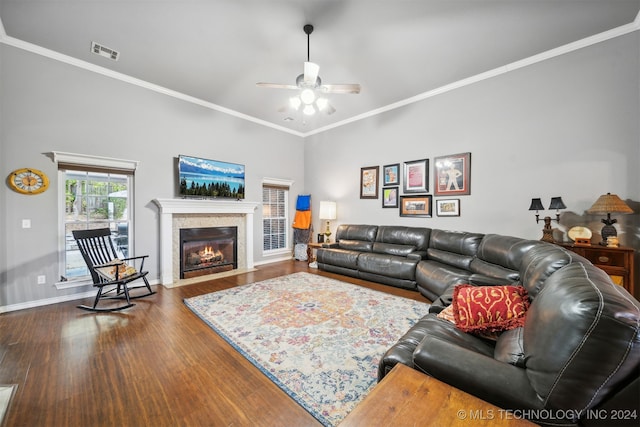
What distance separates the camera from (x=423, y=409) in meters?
0.86

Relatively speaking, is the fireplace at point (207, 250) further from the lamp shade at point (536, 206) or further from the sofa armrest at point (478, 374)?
the lamp shade at point (536, 206)

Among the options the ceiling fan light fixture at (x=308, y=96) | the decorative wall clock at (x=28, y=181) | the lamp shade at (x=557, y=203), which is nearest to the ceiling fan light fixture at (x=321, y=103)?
the ceiling fan light fixture at (x=308, y=96)

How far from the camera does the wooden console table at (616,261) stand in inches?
101

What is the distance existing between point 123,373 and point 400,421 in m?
2.19

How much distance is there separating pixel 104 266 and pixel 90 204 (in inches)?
52.7

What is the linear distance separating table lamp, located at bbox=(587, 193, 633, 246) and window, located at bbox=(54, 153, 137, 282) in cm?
632

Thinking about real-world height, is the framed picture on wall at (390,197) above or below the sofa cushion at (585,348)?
above

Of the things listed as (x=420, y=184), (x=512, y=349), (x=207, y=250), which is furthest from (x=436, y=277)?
(x=207, y=250)

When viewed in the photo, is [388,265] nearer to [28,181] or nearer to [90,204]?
[90,204]

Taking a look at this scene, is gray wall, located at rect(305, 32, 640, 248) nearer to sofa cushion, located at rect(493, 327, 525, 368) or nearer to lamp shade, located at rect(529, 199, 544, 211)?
lamp shade, located at rect(529, 199, 544, 211)

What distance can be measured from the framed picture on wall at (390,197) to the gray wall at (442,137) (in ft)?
1.02

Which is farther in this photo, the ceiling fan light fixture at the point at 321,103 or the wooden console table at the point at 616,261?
the ceiling fan light fixture at the point at 321,103

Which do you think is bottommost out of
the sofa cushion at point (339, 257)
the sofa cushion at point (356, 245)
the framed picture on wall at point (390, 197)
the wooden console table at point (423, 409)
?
the sofa cushion at point (339, 257)

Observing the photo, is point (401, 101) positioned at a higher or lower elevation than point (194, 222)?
higher
